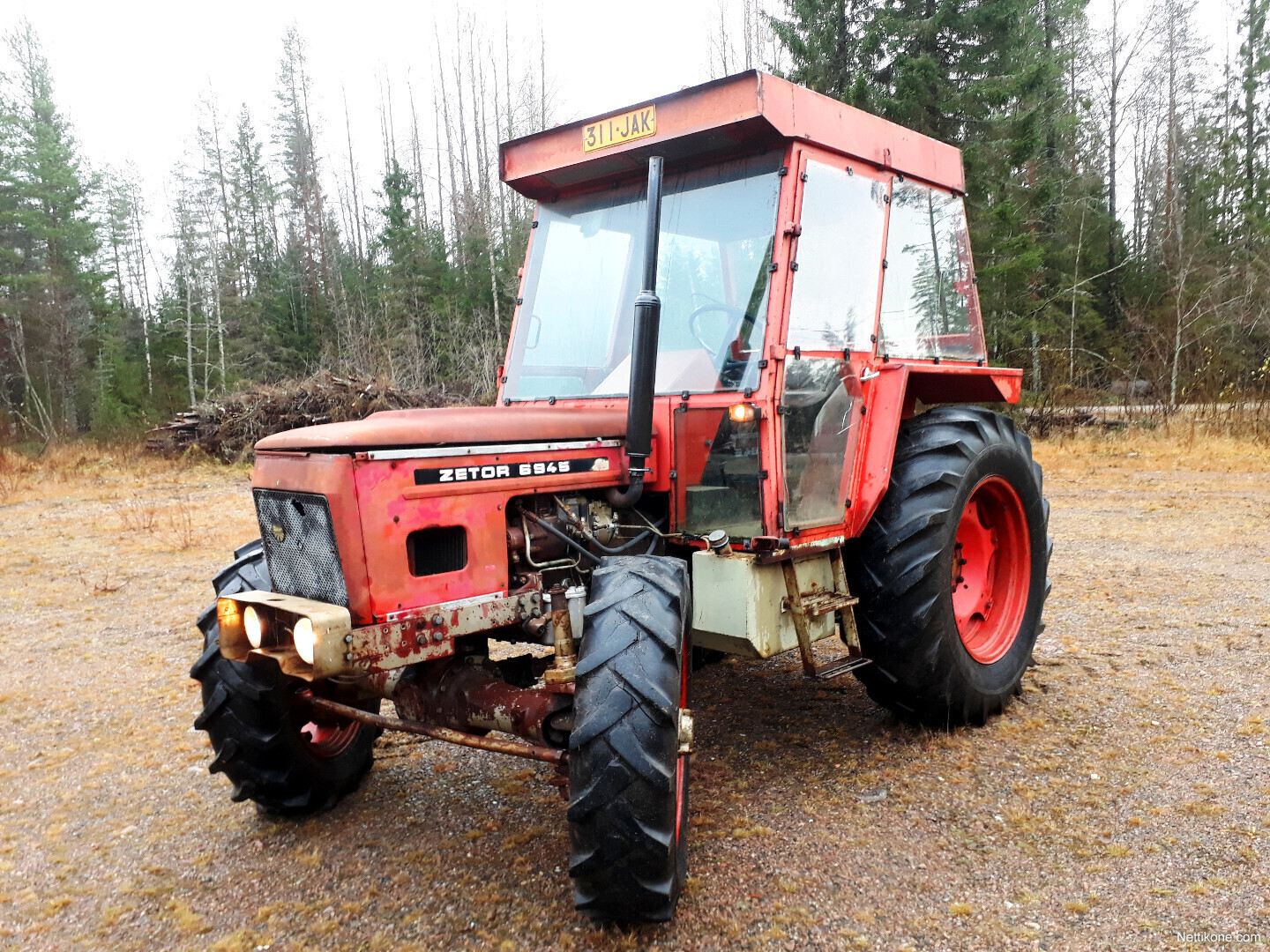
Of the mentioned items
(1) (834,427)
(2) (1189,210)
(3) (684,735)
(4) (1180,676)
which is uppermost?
(2) (1189,210)

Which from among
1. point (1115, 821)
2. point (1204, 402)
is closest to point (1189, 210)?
point (1204, 402)

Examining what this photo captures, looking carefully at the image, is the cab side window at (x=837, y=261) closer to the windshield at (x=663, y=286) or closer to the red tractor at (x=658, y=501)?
the red tractor at (x=658, y=501)

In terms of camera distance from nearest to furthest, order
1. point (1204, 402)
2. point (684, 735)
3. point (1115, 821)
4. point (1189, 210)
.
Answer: point (684, 735), point (1115, 821), point (1204, 402), point (1189, 210)

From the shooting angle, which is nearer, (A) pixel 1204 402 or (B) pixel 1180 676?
(B) pixel 1180 676

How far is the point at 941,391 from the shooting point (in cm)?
420

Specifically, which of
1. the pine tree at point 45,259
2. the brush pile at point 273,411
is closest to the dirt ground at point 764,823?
the brush pile at point 273,411

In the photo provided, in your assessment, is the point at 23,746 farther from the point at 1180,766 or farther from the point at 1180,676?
the point at 1180,676

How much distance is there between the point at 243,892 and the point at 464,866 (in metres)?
0.66

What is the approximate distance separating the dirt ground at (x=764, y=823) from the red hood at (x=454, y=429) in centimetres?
134

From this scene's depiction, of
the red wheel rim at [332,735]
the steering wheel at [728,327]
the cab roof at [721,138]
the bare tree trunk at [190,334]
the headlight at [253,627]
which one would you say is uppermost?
the bare tree trunk at [190,334]

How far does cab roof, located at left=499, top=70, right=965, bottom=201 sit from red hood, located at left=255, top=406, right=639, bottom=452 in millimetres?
1011

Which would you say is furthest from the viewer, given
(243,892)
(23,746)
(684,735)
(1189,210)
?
(1189,210)

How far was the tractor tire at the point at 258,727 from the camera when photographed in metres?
2.93

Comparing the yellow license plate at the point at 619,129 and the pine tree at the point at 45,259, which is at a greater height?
the pine tree at the point at 45,259
